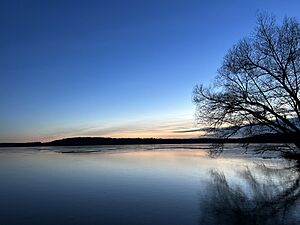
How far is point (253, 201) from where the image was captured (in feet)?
Answer: 31.1

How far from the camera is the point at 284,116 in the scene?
16.6 m

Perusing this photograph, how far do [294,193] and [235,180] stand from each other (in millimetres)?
3202

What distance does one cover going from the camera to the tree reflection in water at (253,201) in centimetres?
750

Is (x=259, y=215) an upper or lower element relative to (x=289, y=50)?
lower

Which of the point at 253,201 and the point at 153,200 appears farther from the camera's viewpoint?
the point at 153,200

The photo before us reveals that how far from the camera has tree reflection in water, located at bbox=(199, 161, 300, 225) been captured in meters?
7.50

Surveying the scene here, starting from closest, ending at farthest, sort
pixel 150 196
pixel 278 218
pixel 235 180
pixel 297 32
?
pixel 278 218
pixel 150 196
pixel 235 180
pixel 297 32

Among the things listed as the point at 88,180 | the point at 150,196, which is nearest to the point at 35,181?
the point at 88,180

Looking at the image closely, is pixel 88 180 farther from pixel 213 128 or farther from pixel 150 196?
pixel 213 128

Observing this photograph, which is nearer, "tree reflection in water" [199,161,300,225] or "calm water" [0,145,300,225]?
"tree reflection in water" [199,161,300,225]

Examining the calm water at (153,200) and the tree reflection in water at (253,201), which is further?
the calm water at (153,200)

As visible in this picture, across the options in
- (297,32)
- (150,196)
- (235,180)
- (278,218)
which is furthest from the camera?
(297,32)

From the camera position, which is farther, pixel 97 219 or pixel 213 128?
pixel 213 128

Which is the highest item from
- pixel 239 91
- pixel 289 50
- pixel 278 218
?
pixel 289 50
